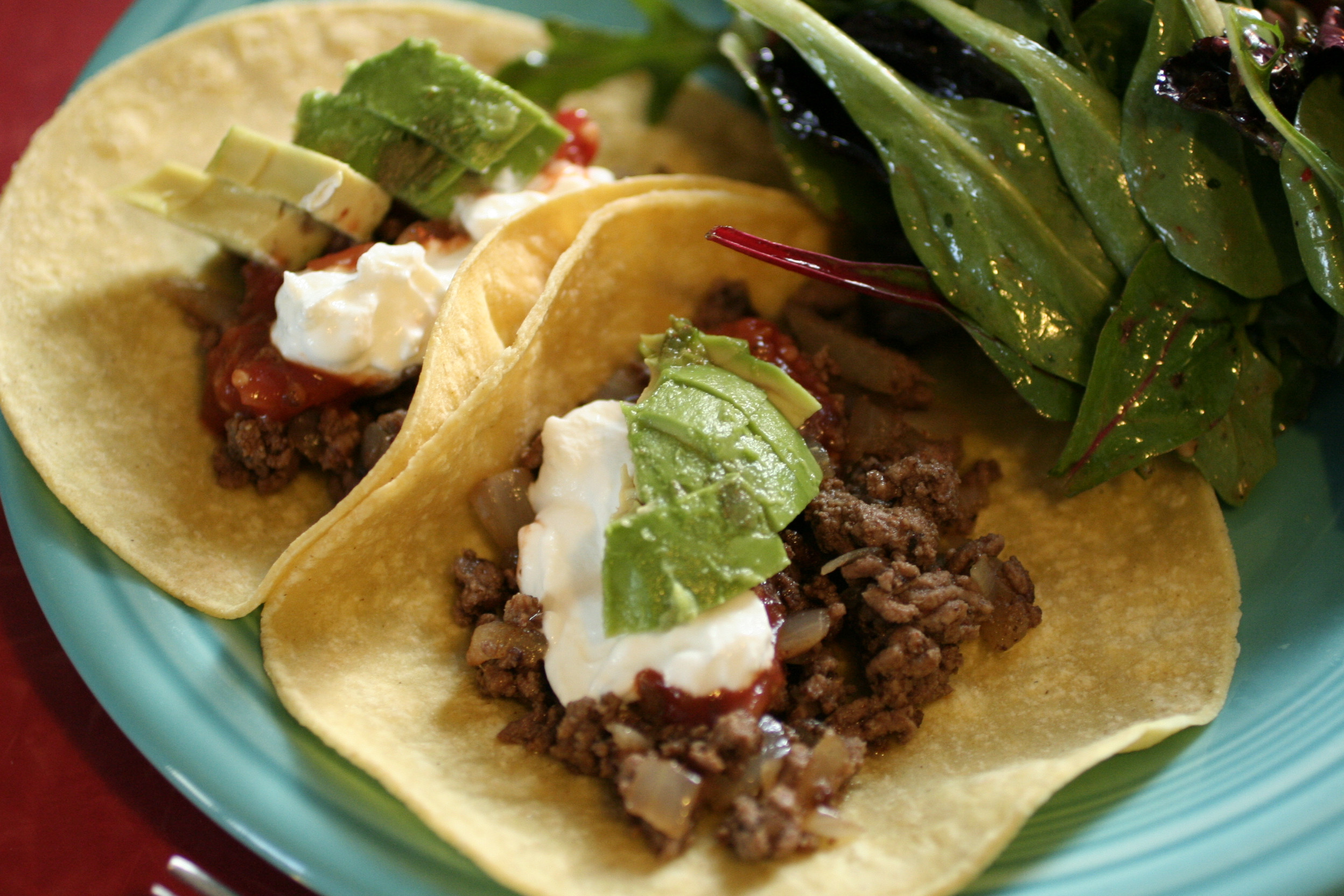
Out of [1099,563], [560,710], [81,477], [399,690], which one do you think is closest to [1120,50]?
[1099,563]

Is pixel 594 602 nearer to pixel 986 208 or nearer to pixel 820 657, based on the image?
pixel 820 657

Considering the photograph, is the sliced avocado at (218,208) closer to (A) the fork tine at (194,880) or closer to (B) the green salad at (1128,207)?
(B) the green salad at (1128,207)

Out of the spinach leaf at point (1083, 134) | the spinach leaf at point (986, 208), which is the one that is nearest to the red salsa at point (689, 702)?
the spinach leaf at point (986, 208)

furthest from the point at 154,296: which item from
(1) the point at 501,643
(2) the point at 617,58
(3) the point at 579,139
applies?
(2) the point at 617,58

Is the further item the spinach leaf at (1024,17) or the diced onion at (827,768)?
the spinach leaf at (1024,17)

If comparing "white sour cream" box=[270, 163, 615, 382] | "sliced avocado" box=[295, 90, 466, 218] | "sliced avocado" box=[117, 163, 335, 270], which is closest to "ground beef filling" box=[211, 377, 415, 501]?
"white sour cream" box=[270, 163, 615, 382]

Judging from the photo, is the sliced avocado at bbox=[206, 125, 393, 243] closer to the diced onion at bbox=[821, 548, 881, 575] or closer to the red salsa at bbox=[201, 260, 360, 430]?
the red salsa at bbox=[201, 260, 360, 430]
